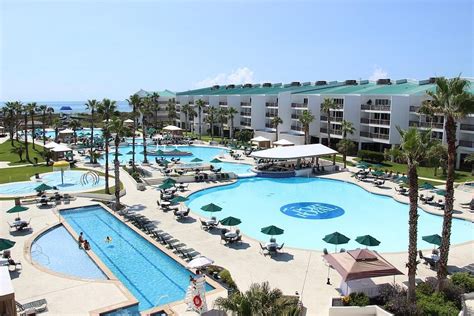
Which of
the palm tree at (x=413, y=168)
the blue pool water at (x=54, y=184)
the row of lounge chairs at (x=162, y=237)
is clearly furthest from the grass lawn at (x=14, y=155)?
the palm tree at (x=413, y=168)

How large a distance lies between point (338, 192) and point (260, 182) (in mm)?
9191

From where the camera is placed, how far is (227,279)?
19.1m

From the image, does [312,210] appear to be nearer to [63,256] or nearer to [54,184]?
[63,256]

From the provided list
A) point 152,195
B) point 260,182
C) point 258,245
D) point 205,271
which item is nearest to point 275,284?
point 205,271

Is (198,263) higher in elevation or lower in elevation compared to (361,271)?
lower

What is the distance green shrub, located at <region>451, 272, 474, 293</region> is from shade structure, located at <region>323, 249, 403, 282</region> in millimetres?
2977

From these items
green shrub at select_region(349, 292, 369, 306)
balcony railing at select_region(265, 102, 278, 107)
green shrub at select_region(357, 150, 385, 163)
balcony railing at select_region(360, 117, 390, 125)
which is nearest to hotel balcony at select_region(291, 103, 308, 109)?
balcony railing at select_region(265, 102, 278, 107)

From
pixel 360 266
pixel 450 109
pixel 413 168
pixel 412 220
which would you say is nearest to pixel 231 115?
pixel 360 266

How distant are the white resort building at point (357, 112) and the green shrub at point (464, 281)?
2711cm

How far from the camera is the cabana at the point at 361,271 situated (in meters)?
17.8

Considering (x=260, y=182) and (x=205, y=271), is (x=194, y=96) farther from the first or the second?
(x=205, y=271)

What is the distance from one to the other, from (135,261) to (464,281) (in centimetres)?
1698

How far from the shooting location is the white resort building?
A: 54625 millimetres

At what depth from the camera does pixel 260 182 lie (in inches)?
1839
